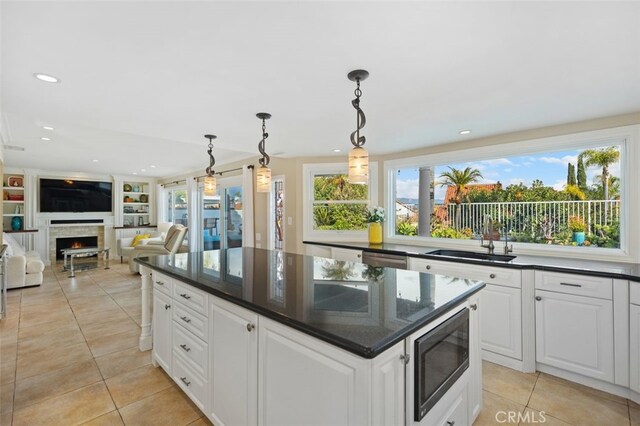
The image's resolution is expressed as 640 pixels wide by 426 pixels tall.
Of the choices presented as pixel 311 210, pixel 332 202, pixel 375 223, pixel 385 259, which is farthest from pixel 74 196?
pixel 385 259

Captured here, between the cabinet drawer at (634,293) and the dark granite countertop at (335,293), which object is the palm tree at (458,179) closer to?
the cabinet drawer at (634,293)

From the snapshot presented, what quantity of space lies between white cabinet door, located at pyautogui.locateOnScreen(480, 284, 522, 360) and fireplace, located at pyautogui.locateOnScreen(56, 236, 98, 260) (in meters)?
9.22

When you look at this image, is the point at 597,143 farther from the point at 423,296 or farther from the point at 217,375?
the point at 217,375

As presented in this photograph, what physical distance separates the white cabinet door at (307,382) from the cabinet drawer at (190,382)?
2.04 ft

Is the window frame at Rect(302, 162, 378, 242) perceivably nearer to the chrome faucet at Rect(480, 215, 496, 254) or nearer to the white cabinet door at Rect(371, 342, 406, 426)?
the chrome faucet at Rect(480, 215, 496, 254)

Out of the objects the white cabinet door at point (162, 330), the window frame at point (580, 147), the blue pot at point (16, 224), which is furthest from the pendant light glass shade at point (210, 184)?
the blue pot at point (16, 224)

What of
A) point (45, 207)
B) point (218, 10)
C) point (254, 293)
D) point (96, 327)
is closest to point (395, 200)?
A: point (254, 293)

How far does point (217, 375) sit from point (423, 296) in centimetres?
124

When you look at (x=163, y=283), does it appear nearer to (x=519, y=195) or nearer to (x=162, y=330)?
(x=162, y=330)

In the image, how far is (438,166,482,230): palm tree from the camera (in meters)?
3.61

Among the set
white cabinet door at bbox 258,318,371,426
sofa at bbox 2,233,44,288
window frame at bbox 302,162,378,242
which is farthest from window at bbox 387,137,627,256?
sofa at bbox 2,233,44,288

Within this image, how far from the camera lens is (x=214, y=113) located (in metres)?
2.60

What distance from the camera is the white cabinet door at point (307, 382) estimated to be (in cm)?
103

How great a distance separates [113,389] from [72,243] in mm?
7599
